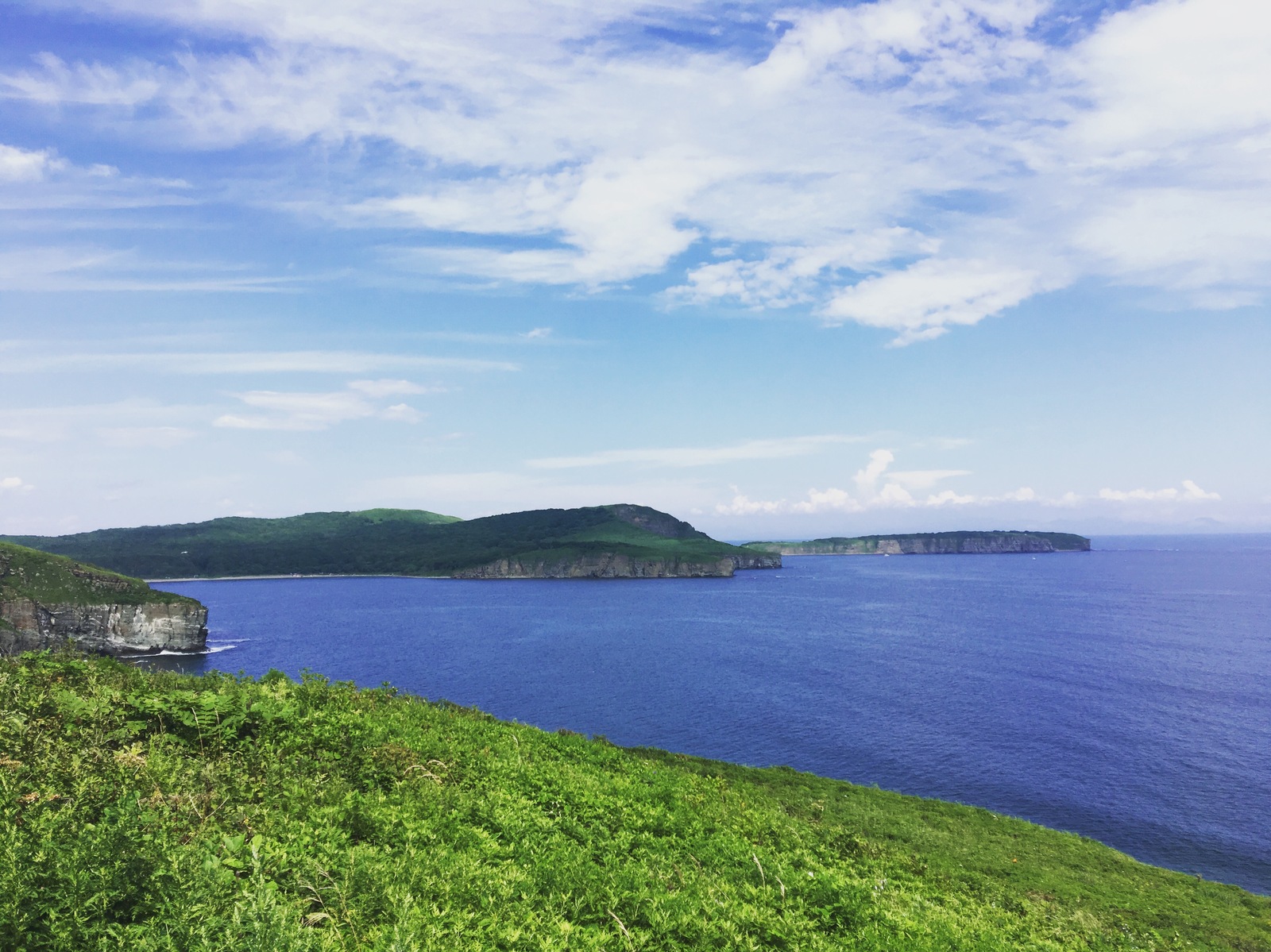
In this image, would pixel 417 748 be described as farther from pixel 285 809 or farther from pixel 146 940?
pixel 146 940

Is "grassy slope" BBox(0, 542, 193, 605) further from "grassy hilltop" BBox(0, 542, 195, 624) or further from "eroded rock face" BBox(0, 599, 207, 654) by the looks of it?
"eroded rock face" BBox(0, 599, 207, 654)

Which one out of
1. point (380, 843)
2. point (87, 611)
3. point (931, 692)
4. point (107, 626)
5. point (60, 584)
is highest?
point (380, 843)

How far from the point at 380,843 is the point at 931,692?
318 feet

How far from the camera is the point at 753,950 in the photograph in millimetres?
10273

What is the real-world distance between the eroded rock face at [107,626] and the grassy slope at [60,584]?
135 cm

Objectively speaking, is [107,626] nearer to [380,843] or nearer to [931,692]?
[931,692]

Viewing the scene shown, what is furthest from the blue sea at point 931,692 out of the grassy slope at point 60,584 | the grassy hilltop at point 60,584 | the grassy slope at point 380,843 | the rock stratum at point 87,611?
the grassy slope at point 380,843

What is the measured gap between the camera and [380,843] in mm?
11430

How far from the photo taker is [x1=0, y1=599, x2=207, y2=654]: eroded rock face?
119 metres

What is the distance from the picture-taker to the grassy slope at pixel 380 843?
777cm

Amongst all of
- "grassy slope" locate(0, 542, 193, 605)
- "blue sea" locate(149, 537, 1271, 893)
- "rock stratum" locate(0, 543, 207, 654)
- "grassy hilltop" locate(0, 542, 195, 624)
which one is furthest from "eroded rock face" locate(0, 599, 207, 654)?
"blue sea" locate(149, 537, 1271, 893)

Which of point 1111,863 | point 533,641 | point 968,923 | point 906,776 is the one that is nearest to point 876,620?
point 533,641

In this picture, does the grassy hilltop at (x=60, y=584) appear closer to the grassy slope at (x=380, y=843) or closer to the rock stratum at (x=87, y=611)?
the rock stratum at (x=87, y=611)

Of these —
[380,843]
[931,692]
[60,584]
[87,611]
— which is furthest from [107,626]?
[380,843]
